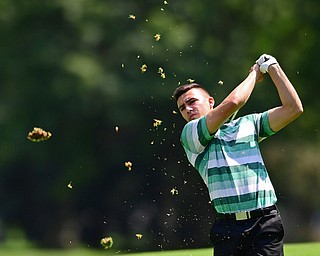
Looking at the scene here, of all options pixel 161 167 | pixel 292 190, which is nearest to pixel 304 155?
pixel 292 190

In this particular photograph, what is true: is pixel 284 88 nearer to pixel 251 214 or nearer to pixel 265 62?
pixel 265 62

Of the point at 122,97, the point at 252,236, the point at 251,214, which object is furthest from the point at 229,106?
the point at 122,97

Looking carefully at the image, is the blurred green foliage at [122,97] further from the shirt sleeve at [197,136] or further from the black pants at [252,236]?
the black pants at [252,236]

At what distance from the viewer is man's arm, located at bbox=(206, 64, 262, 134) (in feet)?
21.8

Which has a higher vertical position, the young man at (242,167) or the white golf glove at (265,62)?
the white golf glove at (265,62)

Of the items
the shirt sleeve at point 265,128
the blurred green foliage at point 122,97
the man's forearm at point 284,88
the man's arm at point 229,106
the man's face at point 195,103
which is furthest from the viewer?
the blurred green foliage at point 122,97

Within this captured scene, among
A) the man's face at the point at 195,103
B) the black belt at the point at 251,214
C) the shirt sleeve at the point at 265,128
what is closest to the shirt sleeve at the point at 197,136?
the man's face at the point at 195,103

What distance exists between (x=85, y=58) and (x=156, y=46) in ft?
9.43

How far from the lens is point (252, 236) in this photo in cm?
673

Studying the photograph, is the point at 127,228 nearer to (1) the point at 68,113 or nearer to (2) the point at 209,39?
(1) the point at 68,113

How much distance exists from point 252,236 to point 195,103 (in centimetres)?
85

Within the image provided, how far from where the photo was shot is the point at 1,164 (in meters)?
35.5

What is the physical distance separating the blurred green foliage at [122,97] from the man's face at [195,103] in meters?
23.3

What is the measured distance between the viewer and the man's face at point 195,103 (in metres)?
7.03
